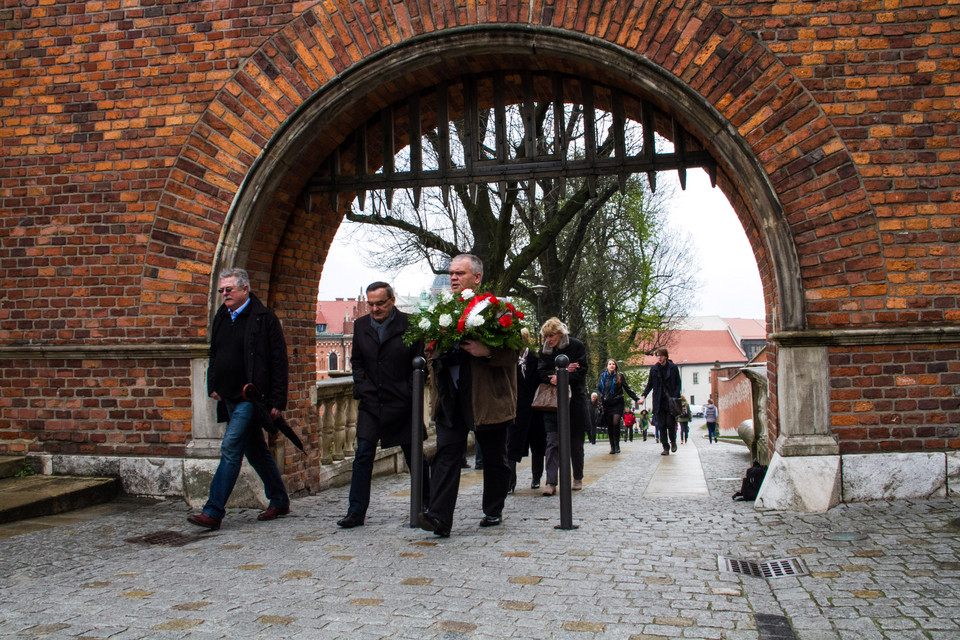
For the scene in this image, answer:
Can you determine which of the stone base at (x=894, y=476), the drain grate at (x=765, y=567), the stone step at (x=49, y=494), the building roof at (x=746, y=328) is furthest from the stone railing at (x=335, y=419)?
the building roof at (x=746, y=328)

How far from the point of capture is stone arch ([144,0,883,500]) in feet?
19.0

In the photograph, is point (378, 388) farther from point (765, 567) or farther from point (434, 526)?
point (765, 567)

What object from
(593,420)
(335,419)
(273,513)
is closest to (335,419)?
(335,419)

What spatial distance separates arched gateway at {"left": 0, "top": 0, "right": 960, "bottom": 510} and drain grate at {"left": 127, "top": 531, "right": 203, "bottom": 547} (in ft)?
3.96

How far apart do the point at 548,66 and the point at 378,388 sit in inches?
120

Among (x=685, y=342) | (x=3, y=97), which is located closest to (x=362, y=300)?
(x=685, y=342)

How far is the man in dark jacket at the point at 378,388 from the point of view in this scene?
5545 mm

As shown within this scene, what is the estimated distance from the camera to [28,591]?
390 centimetres

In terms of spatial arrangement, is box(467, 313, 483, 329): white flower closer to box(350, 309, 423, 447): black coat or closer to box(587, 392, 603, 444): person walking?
box(350, 309, 423, 447): black coat

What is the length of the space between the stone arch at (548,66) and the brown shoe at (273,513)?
1.74 metres

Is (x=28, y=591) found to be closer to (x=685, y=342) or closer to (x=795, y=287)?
(x=795, y=287)

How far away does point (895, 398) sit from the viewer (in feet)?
18.6

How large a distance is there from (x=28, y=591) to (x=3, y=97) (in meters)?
4.94

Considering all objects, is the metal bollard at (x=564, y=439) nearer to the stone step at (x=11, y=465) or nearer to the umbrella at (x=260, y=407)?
the umbrella at (x=260, y=407)
